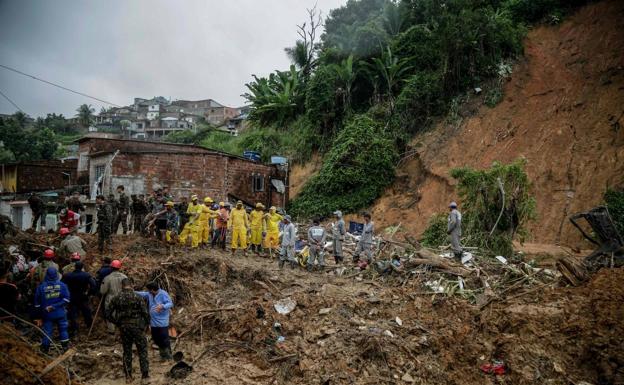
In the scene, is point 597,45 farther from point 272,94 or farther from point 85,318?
point 85,318

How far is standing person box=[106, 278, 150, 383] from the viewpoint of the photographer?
5699 mm

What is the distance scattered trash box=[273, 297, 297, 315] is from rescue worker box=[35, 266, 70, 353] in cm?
342

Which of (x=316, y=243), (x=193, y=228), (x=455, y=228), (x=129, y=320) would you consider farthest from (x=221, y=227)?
(x=455, y=228)

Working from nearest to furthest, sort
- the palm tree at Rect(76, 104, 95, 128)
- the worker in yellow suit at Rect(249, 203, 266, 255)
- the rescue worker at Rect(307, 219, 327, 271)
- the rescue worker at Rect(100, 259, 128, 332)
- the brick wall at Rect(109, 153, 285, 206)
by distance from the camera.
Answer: the rescue worker at Rect(100, 259, 128, 332)
the rescue worker at Rect(307, 219, 327, 271)
the worker in yellow suit at Rect(249, 203, 266, 255)
the brick wall at Rect(109, 153, 285, 206)
the palm tree at Rect(76, 104, 95, 128)

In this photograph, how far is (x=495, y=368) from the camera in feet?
20.6

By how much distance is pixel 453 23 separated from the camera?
64.7 feet

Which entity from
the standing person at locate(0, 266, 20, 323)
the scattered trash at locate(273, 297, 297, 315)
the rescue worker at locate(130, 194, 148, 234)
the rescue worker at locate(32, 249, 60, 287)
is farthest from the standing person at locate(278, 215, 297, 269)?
the standing person at locate(0, 266, 20, 323)

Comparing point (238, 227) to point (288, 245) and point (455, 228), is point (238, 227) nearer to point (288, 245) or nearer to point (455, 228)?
point (288, 245)

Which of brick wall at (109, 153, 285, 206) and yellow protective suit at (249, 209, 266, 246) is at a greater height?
brick wall at (109, 153, 285, 206)

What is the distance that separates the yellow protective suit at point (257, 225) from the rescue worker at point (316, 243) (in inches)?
73.8

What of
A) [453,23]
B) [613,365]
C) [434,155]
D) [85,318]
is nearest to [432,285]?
[613,365]

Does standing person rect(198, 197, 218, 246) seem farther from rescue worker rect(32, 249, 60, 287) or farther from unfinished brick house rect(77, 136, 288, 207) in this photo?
unfinished brick house rect(77, 136, 288, 207)

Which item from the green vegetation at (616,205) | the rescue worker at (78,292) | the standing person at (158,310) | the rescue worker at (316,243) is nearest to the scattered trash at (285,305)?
the standing person at (158,310)

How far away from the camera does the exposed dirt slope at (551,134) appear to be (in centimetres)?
1550
